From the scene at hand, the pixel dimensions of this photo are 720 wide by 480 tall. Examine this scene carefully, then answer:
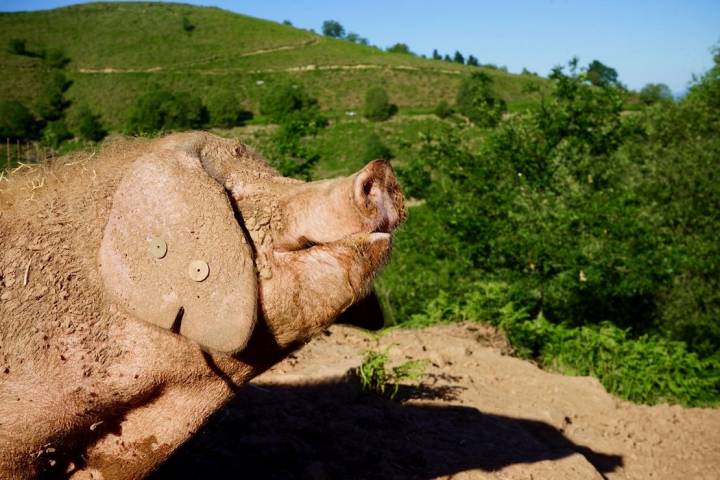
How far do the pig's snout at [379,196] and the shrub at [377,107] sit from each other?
67168 millimetres

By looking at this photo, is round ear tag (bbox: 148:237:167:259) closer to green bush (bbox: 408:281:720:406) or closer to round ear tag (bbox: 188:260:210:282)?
round ear tag (bbox: 188:260:210:282)

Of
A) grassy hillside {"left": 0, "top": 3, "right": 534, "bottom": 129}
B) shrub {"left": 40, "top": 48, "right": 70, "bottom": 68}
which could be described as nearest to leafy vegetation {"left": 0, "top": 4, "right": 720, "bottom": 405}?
grassy hillside {"left": 0, "top": 3, "right": 534, "bottom": 129}

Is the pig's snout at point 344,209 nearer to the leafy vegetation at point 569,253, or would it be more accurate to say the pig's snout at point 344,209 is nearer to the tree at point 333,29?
the leafy vegetation at point 569,253

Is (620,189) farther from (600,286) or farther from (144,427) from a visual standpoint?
(144,427)

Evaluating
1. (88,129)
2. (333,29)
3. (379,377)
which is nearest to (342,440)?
(379,377)

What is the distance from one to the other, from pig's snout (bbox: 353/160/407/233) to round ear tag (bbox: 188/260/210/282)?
20.6 inches

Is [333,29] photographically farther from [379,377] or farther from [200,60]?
[379,377]

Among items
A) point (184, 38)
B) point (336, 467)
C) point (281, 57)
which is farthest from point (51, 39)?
point (336, 467)

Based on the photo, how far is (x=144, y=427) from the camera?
2531mm

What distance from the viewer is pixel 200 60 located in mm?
78875

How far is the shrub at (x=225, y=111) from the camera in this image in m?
51.4

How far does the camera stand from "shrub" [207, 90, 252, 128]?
5138 cm

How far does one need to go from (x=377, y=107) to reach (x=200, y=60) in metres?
22.8

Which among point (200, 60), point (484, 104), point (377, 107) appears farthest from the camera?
point (200, 60)
